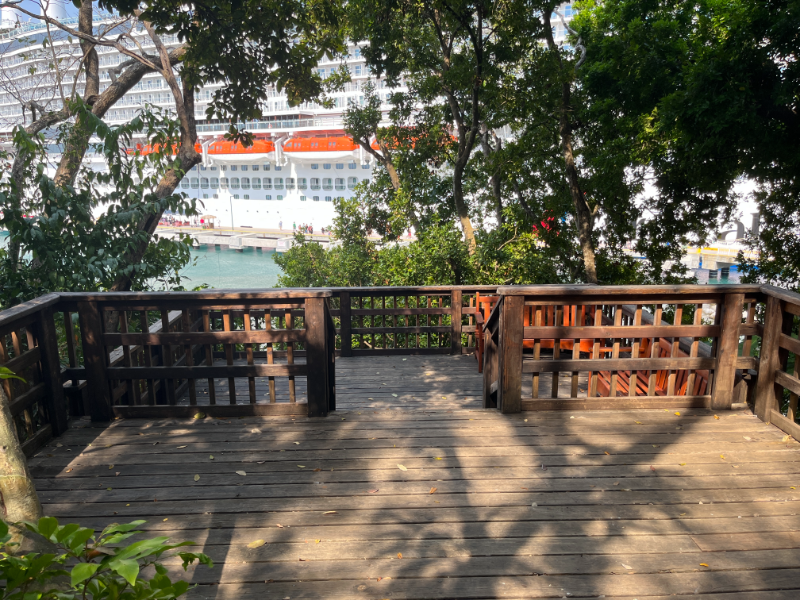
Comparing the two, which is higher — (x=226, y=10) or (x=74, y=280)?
(x=226, y=10)

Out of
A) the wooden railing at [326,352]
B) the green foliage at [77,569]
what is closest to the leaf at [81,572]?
the green foliage at [77,569]

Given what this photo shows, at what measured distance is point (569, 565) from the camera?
2.43 metres

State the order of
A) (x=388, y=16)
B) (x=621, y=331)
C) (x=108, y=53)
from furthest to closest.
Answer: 1. (x=108, y=53)
2. (x=388, y=16)
3. (x=621, y=331)

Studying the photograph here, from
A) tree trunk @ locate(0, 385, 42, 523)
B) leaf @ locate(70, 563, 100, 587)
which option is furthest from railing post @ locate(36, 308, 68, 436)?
leaf @ locate(70, 563, 100, 587)

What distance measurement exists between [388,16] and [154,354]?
7.61m

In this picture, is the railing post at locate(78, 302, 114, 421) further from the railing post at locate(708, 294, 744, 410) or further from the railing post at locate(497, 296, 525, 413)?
the railing post at locate(708, 294, 744, 410)

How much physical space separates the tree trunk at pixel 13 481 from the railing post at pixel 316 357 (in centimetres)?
217

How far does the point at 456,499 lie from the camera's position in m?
2.93

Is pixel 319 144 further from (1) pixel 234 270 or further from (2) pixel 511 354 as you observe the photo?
(2) pixel 511 354

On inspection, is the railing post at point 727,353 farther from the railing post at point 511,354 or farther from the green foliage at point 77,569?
the green foliage at point 77,569

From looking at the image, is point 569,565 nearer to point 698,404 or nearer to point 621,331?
point 621,331

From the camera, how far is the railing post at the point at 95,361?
3.76 m

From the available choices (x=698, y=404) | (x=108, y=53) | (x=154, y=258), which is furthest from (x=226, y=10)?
(x=108, y=53)

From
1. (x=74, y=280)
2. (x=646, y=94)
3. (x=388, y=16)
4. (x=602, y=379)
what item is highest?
(x=388, y=16)
